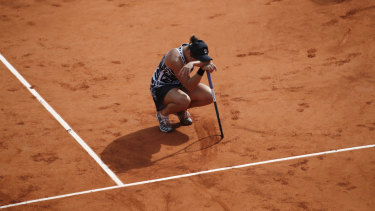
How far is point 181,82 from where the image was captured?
783 centimetres

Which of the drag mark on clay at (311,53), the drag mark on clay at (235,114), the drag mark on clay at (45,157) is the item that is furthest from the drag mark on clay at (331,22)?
the drag mark on clay at (45,157)

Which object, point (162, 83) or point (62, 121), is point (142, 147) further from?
point (62, 121)

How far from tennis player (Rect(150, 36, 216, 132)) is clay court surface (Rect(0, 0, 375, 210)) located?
1.37 feet

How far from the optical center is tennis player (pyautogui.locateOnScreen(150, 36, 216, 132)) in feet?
24.9

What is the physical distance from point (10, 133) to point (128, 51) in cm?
384

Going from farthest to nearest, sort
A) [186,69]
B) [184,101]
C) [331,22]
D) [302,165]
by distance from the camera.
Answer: [331,22], [184,101], [186,69], [302,165]

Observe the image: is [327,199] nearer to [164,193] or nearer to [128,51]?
[164,193]

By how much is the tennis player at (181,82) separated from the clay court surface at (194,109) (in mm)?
419

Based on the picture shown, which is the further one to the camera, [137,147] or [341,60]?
[341,60]

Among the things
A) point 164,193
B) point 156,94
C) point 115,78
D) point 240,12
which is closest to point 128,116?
point 156,94

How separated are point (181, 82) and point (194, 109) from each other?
1.36 meters

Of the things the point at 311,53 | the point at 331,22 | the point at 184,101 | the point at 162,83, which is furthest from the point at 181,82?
the point at 331,22

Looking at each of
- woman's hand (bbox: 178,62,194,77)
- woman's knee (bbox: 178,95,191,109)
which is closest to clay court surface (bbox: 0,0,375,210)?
woman's knee (bbox: 178,95,191,109)

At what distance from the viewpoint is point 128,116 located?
29.0ft
